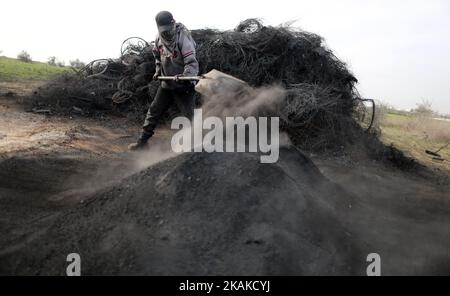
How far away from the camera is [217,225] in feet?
10.6

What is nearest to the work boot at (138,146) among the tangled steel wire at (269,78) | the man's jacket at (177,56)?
the man's jacket at (177,56)

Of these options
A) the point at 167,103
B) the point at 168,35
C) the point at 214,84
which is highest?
the point at 168,35

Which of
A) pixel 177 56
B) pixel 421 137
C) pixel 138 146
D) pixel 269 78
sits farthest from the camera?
pixel 421 137

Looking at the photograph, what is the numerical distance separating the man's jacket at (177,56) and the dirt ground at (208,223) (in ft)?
4.74

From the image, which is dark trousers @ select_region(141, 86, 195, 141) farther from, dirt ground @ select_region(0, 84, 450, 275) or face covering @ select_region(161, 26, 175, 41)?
dirt ground @ select_region(0, 84, 450, 275)

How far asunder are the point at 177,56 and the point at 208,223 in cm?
296

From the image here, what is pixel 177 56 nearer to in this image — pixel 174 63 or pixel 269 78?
pixel 174 63

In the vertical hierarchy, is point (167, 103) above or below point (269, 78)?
below

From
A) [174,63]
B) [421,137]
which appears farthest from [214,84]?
[421,137]

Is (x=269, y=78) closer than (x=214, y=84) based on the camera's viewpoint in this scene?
No

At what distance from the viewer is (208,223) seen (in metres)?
3.24

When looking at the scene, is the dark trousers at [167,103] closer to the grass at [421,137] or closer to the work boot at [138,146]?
the work boot at [138,146]
